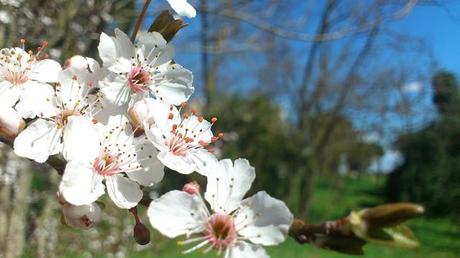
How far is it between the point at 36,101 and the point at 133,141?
0.12 metres

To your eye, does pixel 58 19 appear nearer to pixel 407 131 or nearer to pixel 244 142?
pixel 244 142

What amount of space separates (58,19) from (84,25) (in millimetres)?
123

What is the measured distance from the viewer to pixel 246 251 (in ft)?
1.60

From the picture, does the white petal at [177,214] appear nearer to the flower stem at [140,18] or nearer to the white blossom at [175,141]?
the white blossom at [175,141]

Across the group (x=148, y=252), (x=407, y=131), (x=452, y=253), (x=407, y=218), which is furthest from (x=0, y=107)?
(x=407, y=131)

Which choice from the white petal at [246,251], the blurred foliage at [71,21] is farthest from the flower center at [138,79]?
the blurred foliage at [71,21]

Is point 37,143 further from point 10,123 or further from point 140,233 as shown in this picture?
point 140,233

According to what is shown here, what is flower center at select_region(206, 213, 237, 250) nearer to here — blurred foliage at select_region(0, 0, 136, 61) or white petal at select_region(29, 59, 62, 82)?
white petal at select_region(29, 59, 62, 82)

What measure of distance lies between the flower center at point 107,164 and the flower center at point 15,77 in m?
0.15

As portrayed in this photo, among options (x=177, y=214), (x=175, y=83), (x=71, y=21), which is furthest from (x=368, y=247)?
(x=177, y=214)

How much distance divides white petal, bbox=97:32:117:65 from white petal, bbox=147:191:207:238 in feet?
0.63

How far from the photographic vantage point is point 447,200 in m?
8.41

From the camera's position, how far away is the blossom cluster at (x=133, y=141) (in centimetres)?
50

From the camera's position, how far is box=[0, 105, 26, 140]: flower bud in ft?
1.75
